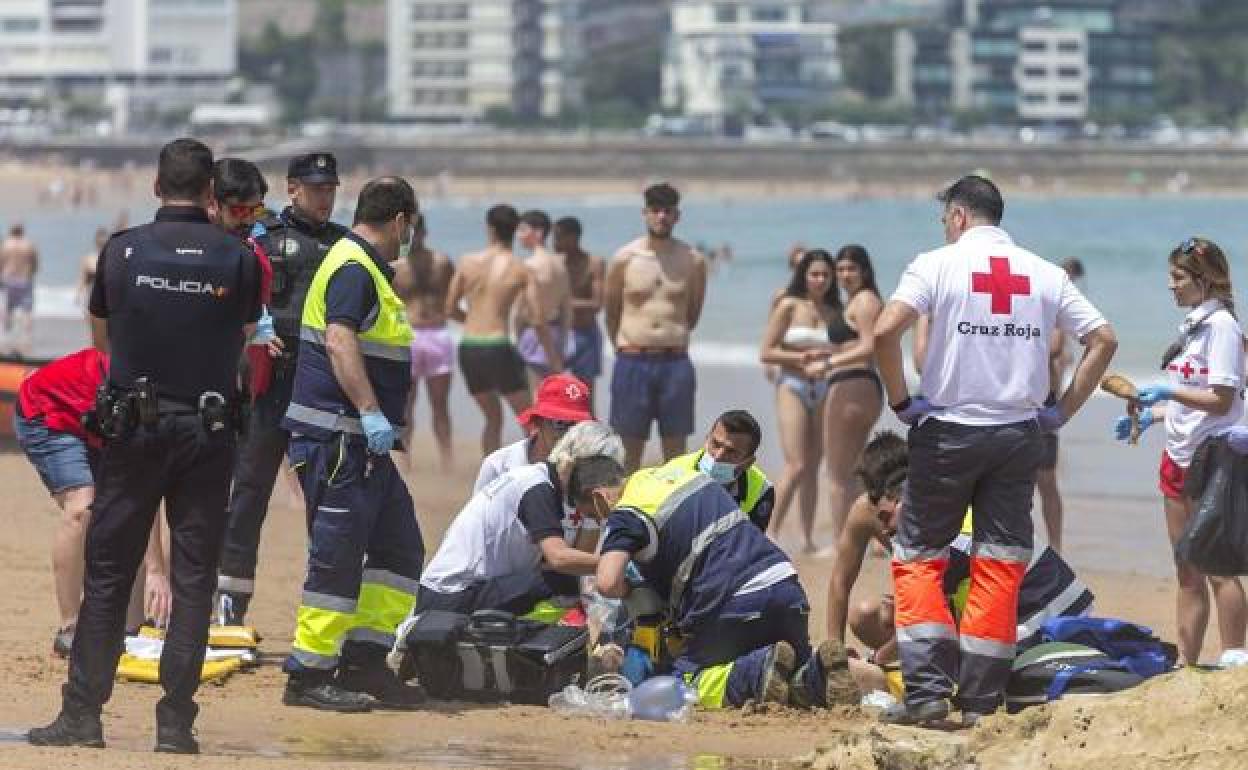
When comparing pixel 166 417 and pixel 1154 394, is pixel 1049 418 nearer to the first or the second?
pixel 1154 394

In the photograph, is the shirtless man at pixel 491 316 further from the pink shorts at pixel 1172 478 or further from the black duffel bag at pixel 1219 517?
the black duffel bag at pixel 1219 517

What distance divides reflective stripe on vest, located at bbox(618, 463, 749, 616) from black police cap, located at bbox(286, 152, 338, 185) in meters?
1.37

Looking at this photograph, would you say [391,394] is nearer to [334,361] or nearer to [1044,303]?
[334,361]

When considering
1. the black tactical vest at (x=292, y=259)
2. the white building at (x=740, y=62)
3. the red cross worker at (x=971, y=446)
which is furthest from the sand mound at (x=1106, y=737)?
the white building at (x=740, y=62)

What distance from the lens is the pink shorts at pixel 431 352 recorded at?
14.3 meters

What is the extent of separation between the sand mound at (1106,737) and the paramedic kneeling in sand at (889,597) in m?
1.39

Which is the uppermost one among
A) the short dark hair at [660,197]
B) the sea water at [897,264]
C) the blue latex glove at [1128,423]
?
the short dark hair at [660,197]

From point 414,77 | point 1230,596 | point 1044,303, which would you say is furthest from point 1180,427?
point 414,77

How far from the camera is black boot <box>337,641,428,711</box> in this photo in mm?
7570

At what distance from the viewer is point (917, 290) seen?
282 inches

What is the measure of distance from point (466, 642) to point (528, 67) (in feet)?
499

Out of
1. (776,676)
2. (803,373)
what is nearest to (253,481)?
(776,676)

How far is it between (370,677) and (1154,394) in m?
2.57

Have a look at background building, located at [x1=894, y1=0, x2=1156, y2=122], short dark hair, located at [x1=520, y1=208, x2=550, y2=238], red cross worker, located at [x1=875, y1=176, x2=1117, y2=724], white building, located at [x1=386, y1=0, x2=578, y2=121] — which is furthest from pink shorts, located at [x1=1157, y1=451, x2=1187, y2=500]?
background building, located at [x1=894, y1=0, x2=1156, y2=122]
